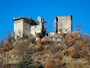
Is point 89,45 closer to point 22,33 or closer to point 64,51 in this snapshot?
point 64,51

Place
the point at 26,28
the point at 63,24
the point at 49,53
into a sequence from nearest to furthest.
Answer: the point at 49,53 → the point at 63,24 → the point at 26,28

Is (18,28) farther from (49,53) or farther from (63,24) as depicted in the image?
(49,53)

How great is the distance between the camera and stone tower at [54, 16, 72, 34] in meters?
70.8

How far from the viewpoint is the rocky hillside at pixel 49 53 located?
57719 millimetres

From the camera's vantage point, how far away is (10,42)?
71188 mm

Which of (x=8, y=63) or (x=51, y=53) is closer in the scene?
(x=8, y=63)

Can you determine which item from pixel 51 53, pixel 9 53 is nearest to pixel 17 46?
pixel 9 53

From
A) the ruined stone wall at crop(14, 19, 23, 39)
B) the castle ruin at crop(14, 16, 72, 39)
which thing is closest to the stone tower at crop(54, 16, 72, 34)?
the castle ruin at crop(14, 16, 72, 39)

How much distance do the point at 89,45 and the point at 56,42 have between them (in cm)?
569

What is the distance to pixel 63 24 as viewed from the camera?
71.1 m

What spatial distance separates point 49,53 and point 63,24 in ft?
27.1

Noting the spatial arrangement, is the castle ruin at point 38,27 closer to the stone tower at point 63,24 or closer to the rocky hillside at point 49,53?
the stone tower at point 63,24

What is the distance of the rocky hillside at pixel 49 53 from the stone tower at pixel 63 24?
128cm

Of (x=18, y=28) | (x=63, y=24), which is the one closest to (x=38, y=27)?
(x=18, y=28)
